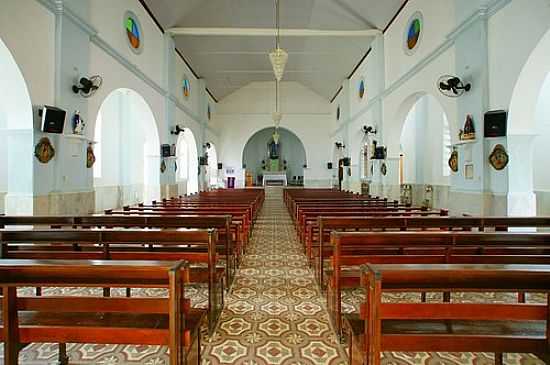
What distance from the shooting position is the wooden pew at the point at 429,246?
8.51 ft

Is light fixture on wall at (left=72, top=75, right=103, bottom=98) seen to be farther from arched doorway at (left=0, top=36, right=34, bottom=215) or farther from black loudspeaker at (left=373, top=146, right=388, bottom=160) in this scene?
black loudspeaker at (left=373, top=146, right=388, bottom=160)

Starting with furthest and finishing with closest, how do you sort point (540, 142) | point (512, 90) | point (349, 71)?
point (349, 71)
point (540, 142)
point (512, 90)

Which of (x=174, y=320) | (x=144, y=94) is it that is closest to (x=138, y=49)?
(x=144, y=94)

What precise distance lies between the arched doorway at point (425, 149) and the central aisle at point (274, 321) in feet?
19.4

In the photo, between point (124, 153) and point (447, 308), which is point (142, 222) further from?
point (124, 153)

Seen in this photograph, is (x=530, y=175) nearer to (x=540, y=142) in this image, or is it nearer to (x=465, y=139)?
(x=465, y=139)

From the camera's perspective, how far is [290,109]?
20141 millimetres

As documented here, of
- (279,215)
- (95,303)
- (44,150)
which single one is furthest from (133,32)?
(95,303)

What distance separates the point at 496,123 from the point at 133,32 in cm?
765

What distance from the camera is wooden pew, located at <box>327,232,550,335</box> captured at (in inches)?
102

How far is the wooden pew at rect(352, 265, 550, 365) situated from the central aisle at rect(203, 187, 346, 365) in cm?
82

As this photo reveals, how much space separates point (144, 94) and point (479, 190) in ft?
24.9

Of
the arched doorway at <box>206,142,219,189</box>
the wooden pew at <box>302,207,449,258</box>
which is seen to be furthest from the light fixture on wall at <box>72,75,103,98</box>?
the arched doorway at <box>206,142,219,189</box>

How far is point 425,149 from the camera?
10461 mm
